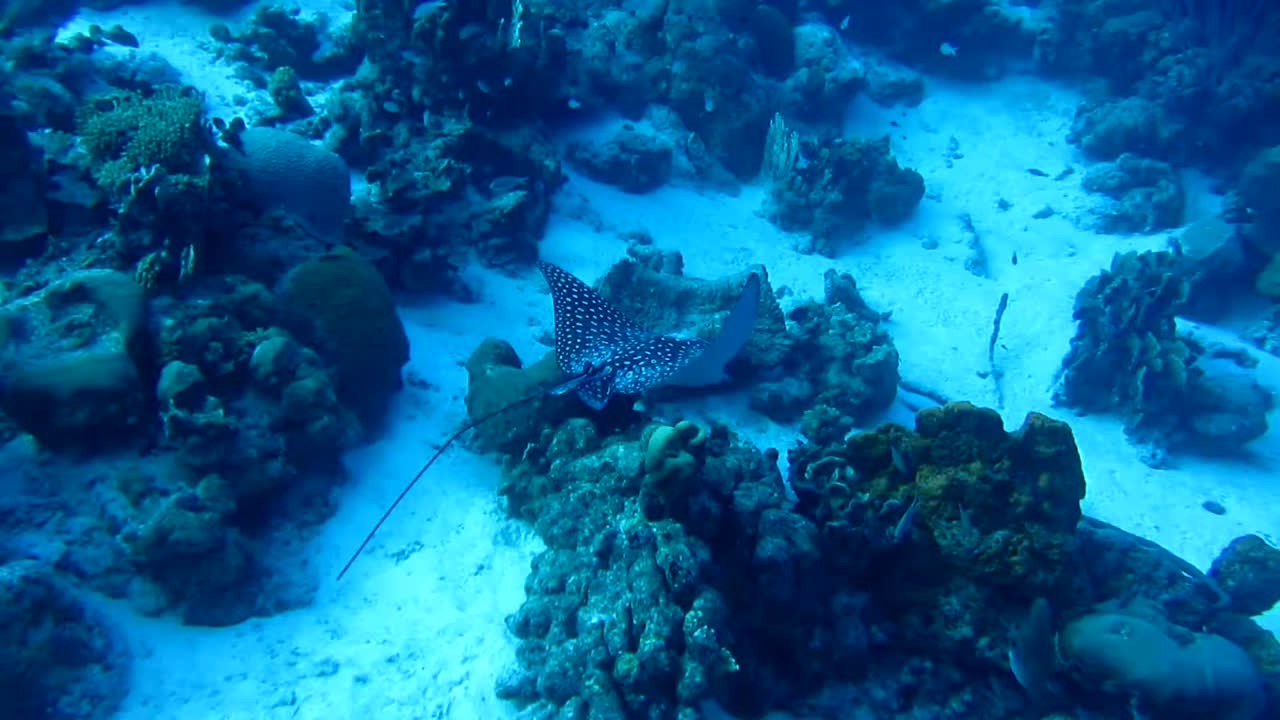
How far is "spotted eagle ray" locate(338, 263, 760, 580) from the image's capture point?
553 centimetres

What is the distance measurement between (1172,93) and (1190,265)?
5422 millimetres

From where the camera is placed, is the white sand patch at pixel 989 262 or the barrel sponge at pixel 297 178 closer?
the barrel sponge at pixel 297 178

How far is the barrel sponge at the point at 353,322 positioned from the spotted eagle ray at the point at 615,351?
1.12 meters

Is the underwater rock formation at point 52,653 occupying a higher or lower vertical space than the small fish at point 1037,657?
lower

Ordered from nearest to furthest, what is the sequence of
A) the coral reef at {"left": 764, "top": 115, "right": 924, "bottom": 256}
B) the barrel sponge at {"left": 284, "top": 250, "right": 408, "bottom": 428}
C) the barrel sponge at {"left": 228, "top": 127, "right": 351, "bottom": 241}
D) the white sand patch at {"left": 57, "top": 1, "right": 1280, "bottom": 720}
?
the white sand patch at {"left": 57, "top": 1, "right": 1280, "bottom": 720}, the barrel sponge at {"left": 284, "top": 250, "right": 408, "bottom": 428}, the barrel sponge at {"left": 228, "top": 127, "right": 351, "bottom": 241}, the coral reef at {"left": 764, "top": 115, "right": 924, "bottom": 256}

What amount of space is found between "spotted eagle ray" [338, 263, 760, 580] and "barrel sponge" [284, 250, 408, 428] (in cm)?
112

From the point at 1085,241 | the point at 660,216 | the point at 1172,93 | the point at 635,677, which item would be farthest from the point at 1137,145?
the point at 635,677

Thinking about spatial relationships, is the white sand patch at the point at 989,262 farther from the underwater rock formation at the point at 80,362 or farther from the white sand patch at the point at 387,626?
the underwater rock formation at the point at 80,362

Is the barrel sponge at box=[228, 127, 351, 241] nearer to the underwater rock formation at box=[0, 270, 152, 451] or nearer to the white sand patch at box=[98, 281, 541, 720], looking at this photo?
the underwater rock formation at box=[0, 270, 152, 451]

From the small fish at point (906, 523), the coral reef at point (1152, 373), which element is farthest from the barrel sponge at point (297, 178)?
the coral reef at point (1152, 373)

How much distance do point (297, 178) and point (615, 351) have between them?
429 cm

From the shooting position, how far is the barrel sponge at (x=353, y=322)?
610cm

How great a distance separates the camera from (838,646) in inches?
186

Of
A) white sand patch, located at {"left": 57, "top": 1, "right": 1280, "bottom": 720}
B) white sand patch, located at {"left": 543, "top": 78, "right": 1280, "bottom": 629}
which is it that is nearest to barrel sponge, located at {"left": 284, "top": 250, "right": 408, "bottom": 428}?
white sand patch, located at {"left": 57, "top": 1, "right": 1280, "bottom": 720}
